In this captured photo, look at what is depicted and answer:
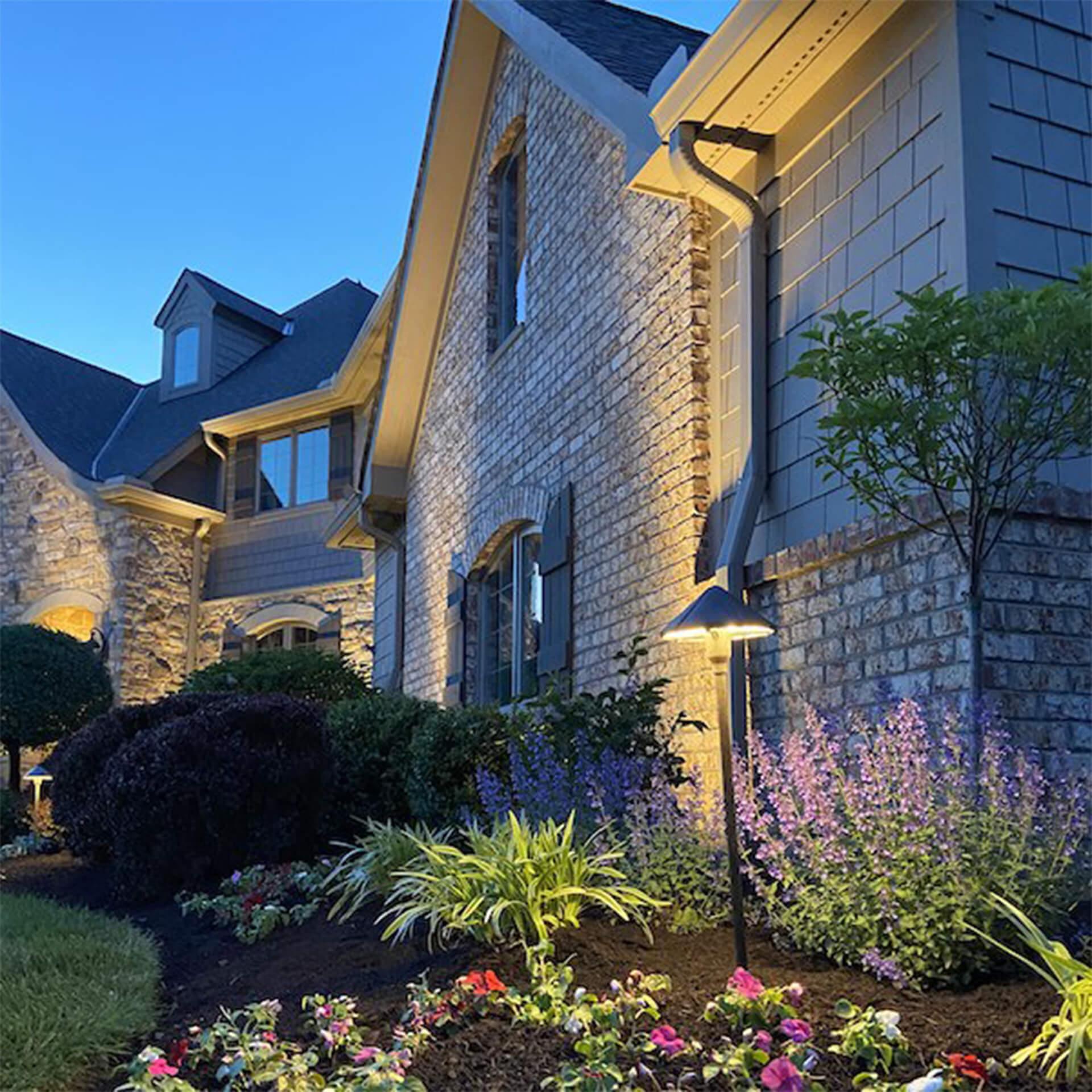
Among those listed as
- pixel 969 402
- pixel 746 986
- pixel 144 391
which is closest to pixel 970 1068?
pixel 746 986

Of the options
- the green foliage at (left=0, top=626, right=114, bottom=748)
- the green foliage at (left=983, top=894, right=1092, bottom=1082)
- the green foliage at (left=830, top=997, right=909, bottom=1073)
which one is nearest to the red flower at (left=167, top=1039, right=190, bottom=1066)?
the green foliage at (left=830, top=997, right=909, bottom=1073)

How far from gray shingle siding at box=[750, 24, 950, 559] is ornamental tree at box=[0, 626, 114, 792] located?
11.9 metres

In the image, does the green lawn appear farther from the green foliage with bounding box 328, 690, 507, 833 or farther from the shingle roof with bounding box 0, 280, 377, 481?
the shingle roof with bounding box 0, 280, 377, 481

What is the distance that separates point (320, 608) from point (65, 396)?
6.47 metres

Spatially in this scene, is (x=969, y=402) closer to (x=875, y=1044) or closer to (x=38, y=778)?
(x=875, y=1044)

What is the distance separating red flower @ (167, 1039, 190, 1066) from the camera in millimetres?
3547

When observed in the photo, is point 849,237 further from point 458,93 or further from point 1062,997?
point 458,93

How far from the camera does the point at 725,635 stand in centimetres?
427

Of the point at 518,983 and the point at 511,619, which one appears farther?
the point at 511,619

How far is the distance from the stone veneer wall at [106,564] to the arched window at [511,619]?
9007 millimetres

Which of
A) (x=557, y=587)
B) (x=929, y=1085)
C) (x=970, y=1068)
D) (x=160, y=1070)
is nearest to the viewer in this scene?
(x=929, y=1085)

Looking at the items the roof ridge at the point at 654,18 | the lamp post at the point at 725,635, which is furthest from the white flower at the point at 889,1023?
the roof ridge at the point at 654,18

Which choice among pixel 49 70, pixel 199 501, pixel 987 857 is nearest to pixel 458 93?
pixel 49 70

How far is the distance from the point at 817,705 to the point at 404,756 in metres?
3.41
